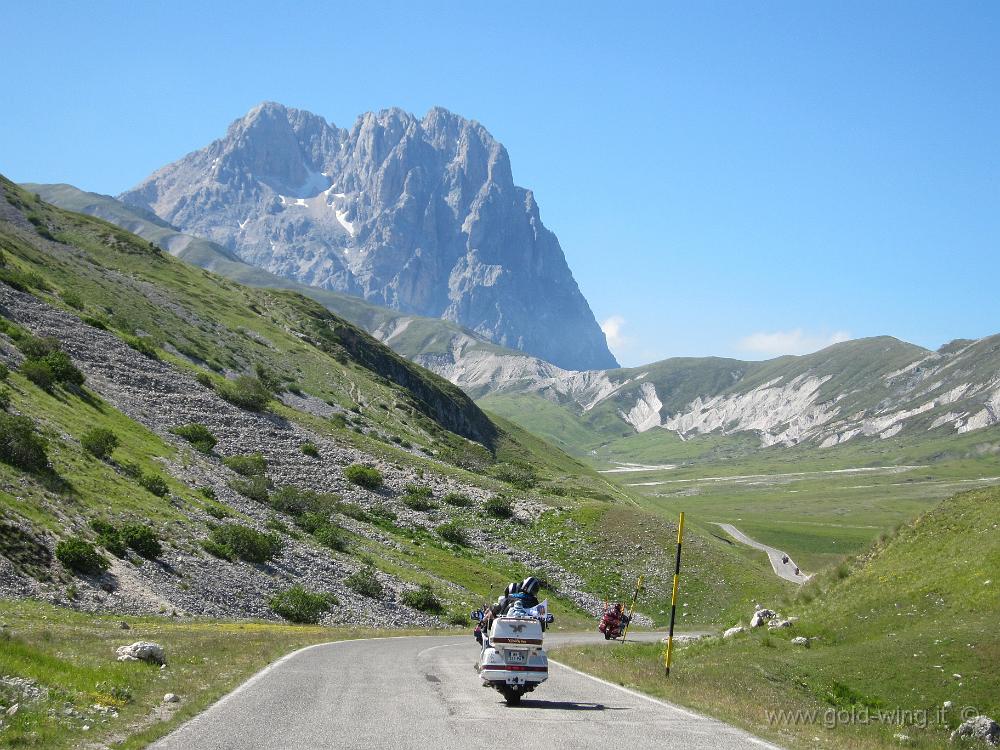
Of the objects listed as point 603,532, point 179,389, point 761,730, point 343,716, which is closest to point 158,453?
point 179,389

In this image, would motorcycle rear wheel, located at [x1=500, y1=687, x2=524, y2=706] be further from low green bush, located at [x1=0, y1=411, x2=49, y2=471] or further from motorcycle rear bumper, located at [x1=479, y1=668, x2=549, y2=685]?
low green bush, located at [x1=0, y1=411, x2=49, y2=471]

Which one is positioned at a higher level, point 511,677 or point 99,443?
point 511,677

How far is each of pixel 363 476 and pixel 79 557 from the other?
1506 inches

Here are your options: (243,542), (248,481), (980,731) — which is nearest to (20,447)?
(243,542)

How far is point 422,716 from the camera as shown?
14953 mm

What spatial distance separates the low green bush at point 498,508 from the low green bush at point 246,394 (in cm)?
2243

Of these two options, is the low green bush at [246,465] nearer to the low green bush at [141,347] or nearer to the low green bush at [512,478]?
the low green bush at [141,347]

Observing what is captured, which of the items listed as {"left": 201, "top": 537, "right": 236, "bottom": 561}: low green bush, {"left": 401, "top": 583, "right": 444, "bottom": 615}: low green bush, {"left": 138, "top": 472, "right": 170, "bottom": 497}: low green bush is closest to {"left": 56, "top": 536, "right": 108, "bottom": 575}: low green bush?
{"left": 201, "top": 537, "right": 236, "bottom": 561}: low green bush

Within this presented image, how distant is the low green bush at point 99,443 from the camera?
44.7 meters

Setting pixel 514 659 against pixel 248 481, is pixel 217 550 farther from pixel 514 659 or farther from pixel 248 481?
pixel 514 659

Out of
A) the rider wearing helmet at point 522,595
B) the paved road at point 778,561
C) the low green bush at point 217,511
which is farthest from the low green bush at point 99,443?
the paved road at point 778,561

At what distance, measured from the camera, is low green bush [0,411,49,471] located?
36.4 meters

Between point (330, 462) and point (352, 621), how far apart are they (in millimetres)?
27721

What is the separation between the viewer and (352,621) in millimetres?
44812
